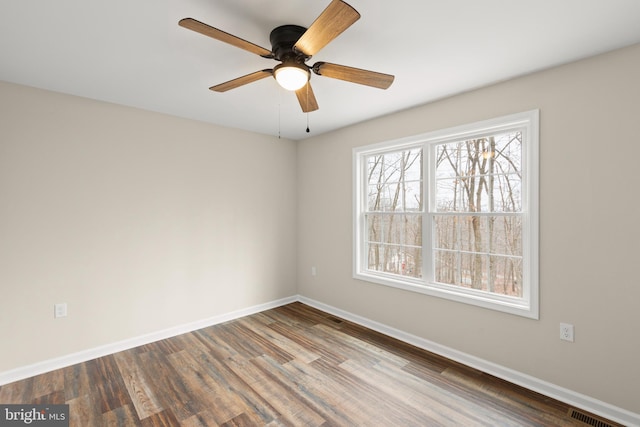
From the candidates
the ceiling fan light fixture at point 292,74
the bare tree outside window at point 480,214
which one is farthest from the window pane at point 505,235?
the ceiling fan light fixture at point 292,74

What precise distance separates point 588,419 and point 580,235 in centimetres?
125

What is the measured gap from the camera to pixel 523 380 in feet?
7.89

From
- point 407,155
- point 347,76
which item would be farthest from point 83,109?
point 407,155

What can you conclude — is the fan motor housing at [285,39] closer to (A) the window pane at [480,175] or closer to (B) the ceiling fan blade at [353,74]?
(B) the ceiling fan blade at [353,74]

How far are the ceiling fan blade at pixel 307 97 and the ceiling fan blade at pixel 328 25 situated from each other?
36 centimetres

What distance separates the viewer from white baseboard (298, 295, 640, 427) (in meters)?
2.01

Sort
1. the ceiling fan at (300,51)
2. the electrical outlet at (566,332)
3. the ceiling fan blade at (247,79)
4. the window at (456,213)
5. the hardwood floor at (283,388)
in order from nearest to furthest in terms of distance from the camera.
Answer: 1. the ceiling fan at (300,51)
2. the ceiling fan blade at (247,79)
3. the hardwood floor at (283,388)
4. the electrical outlet at (566,332)
5. the window at (456,213)

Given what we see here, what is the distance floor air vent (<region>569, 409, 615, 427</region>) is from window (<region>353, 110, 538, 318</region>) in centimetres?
65

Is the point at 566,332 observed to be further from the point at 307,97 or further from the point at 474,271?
the point at 307,97

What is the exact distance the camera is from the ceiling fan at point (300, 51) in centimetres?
142

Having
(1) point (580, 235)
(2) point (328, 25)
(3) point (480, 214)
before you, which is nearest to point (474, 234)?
(3) point (480, 214)

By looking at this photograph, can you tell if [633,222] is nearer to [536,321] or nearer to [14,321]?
[536,321]

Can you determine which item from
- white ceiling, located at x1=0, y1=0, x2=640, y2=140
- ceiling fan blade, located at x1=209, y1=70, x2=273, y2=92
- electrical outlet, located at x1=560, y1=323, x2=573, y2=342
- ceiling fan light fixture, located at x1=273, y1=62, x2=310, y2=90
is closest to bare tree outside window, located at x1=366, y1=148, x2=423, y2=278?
white ceiling, located at x1=0, y1=0, x2=640, y2=140

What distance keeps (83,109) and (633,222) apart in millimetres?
4550
